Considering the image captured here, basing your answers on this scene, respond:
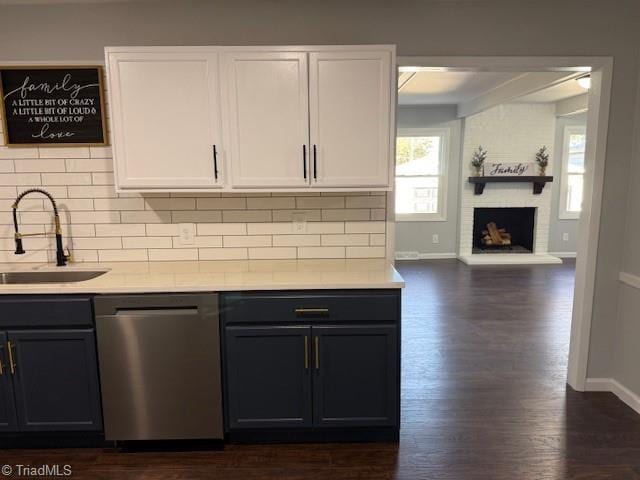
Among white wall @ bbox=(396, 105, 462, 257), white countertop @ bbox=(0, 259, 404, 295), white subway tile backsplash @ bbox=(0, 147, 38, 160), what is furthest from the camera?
white wall @ bbox=(396, 105, 462, 257)

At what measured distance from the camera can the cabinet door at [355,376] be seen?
2.15 m

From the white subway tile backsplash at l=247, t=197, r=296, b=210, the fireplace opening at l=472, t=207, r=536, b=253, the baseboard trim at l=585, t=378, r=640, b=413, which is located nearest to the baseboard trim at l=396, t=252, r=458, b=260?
the fireplace opening at l=472, t=207, r=536, b=253

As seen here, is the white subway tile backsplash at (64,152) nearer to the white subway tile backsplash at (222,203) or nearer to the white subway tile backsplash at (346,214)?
the white subway tile backsplash at (222,203)

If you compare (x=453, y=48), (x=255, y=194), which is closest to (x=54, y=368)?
(x=255, y=194)

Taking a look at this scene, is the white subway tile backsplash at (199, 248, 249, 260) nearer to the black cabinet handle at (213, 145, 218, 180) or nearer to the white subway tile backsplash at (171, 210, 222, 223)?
the white subway tile backsplash at (171, 210, 222, 223)

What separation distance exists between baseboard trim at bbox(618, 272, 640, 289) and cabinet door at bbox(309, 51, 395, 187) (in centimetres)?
165

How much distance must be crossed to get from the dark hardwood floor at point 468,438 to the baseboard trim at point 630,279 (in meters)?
0.75

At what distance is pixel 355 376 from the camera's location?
2.18 meters

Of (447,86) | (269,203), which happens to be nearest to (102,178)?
(269,203)

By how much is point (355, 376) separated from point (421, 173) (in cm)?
532

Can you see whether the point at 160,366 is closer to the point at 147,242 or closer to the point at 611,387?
the point at 147,242

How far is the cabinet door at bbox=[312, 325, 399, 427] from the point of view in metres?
2.15

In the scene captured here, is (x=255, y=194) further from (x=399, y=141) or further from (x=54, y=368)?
(x=399, y=141)

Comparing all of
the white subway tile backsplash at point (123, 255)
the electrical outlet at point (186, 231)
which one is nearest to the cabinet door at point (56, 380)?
the white subway tile backsplash at point (123, 255)
